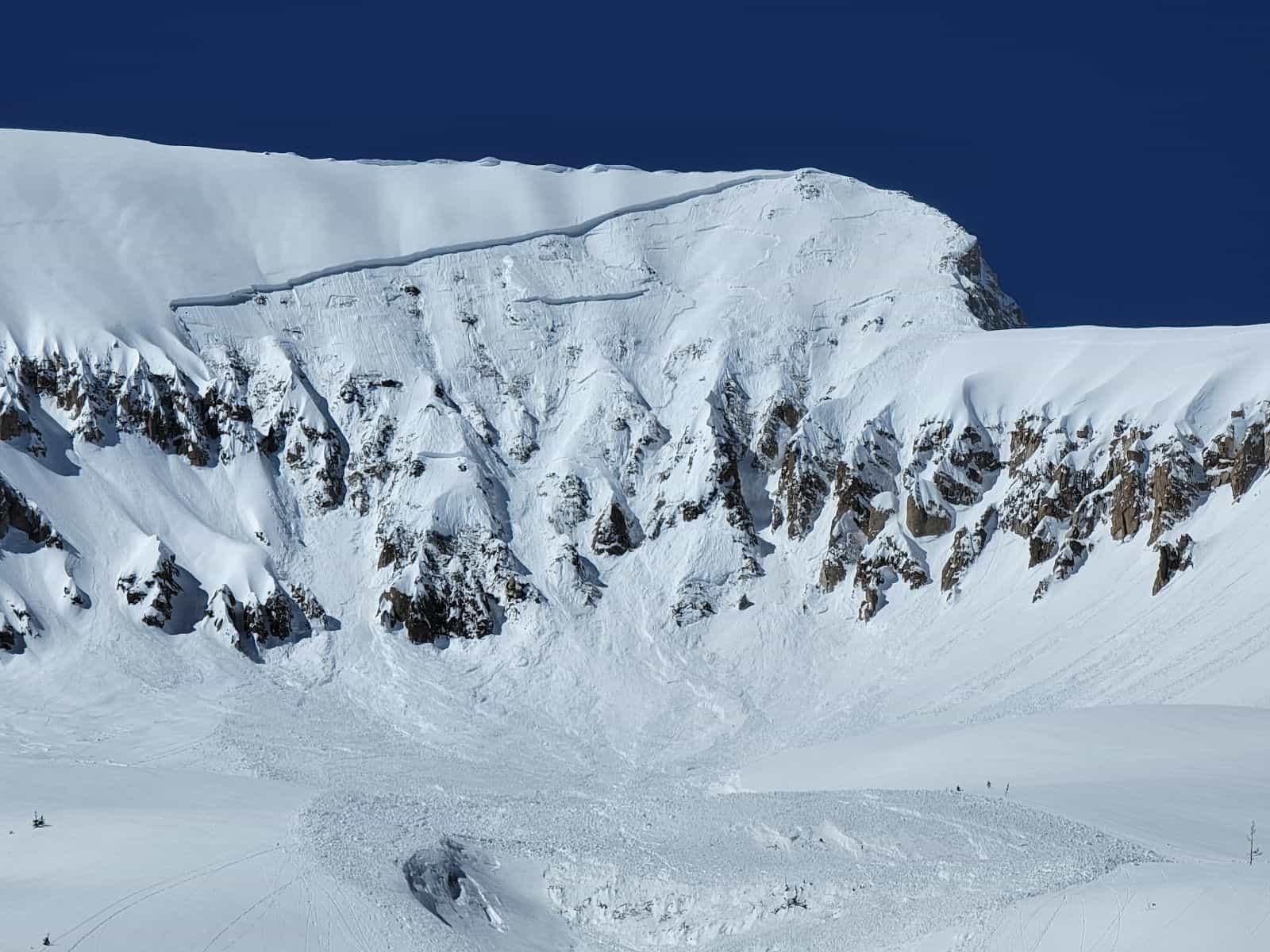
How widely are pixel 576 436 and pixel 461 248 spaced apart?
2001 centimetres

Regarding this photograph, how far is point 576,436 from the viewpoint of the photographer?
96.0m

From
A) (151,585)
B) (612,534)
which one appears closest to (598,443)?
(612,534)

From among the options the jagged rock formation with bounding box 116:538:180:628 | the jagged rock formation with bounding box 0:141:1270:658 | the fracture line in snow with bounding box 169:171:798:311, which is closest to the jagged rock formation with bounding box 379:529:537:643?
the jagged rock formation with bounding box 0:141:1270:658

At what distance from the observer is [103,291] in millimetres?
99375

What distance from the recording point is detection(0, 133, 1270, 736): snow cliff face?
274ft

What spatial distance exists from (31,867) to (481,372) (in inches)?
A: 2298

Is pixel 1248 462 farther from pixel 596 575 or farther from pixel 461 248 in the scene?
pixel 461 248

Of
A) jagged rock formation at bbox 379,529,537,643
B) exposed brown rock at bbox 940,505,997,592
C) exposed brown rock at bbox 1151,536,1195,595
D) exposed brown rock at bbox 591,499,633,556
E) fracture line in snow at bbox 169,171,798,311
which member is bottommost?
jagged rock formation at bbox 379,529,537,643

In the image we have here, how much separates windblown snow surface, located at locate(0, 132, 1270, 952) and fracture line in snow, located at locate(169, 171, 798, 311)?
1.21 feet

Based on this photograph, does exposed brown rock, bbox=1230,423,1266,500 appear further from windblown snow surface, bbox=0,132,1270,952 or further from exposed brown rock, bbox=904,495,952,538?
exposed brown rock, bbox=904,495,952,538

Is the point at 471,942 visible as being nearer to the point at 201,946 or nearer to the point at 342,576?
the point at 201,946

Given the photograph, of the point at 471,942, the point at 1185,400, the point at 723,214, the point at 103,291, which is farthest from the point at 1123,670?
the point at 103,291

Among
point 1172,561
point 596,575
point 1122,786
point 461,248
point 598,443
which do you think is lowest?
point 596,575

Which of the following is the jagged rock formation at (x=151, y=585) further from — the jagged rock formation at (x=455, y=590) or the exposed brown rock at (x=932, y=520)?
the exposed brown rock at (x=932, y=520)
